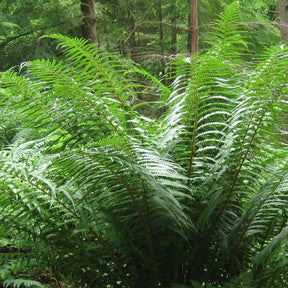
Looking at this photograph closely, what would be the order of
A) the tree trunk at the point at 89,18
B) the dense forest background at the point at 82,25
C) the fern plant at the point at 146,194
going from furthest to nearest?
the dense forest background at the point at 82,25, the tree trunk at the point at 89,18, the fern plant at the point at 146,194

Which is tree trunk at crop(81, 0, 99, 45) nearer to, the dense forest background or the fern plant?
the dense forest background

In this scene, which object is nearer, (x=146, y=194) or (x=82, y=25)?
(x=146, y=194)

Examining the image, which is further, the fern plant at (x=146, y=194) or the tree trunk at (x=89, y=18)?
the tree trunk at (x=89, y=18)

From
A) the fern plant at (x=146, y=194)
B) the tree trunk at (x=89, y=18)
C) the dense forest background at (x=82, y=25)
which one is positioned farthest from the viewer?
the dense forest background at (x=82, y=25)

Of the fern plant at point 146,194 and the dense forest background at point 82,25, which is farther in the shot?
the dense forest background at point 82,25

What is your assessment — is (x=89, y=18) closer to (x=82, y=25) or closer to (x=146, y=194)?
(x=82, y=25)

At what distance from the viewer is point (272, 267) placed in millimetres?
1338

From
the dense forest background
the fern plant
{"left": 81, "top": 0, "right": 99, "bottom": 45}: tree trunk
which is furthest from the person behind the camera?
the dense forest background

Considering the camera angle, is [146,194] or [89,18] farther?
[89,18]

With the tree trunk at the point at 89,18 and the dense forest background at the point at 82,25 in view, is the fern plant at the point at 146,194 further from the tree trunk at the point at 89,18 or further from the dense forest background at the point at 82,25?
the tree trunk at the point at 89,18

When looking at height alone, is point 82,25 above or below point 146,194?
above

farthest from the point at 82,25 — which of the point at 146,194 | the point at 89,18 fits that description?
the point at 146,194

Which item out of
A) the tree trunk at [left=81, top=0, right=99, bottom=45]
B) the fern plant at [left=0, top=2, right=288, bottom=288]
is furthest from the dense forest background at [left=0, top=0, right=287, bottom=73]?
the fern plant at [left=0, top=2, right=288, bottom=288]

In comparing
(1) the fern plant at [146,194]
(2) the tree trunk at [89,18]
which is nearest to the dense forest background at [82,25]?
(2) the tree trunk at [89,18]
